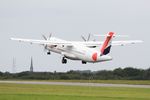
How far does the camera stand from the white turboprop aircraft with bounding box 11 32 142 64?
12056 cm

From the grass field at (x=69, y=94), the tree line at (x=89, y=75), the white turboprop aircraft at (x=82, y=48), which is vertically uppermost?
the white turboprop aircraft at (x=82, y=48)

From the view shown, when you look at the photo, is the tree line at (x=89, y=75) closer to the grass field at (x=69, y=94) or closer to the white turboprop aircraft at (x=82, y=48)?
the white turboprop aircraft at (x=82, y=48)

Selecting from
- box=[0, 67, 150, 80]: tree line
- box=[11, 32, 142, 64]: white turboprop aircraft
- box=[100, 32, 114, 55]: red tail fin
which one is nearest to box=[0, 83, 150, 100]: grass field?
box=[0, 67, 150, 80]: tree line

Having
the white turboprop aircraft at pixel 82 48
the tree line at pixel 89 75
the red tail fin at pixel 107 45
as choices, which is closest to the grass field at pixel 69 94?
the tree line at pixel 89 75

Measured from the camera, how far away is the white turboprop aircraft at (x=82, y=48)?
396ft

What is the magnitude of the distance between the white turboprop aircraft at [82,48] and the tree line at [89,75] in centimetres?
288

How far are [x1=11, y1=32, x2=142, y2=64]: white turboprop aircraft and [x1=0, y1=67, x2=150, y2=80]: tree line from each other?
288 cm

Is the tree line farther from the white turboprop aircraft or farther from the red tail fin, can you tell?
the red tail fin

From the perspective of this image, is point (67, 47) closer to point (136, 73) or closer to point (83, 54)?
point (83, 54)

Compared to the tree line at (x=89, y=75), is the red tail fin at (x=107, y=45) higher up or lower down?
higher up

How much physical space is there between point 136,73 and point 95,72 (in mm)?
7770

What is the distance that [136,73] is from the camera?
124m

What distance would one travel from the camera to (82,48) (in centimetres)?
12506

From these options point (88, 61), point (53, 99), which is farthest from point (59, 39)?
point (53, 99)
